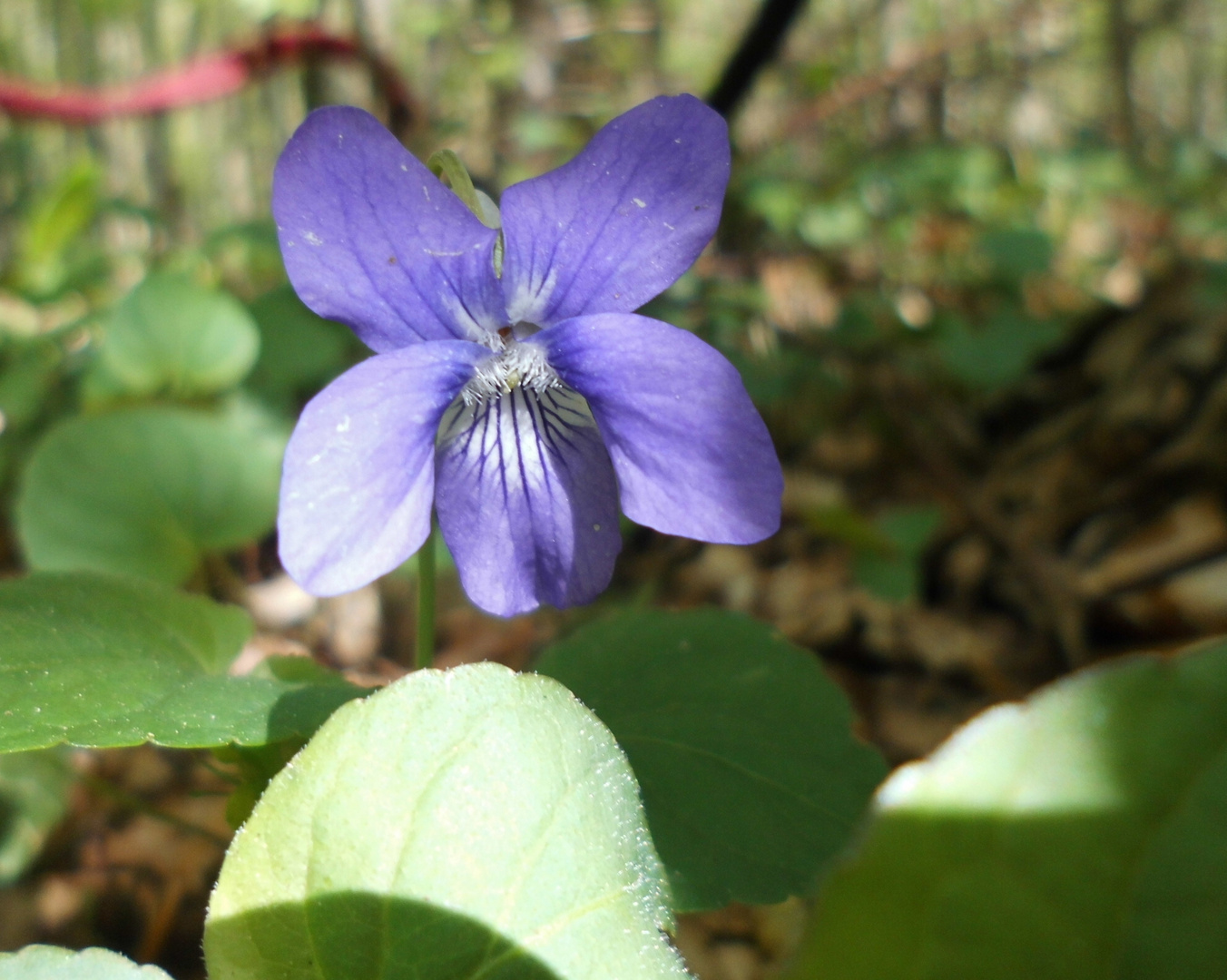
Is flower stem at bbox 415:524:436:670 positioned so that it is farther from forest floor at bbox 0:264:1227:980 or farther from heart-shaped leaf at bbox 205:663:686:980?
forest floor at bbox 0:264:1227:980

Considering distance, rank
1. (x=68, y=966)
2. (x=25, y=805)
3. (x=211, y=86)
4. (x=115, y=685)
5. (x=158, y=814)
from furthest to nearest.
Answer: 1. (x=211, y=86)
2. (x=25, y=805)
3. (x=158, y=814)
4. (x=115, y=685)
5. (x=68, y=966)

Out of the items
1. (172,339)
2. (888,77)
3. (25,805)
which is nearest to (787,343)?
(888,77)

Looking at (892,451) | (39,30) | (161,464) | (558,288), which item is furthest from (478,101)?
(558,288)

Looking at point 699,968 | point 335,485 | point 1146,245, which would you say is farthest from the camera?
point 1146,245

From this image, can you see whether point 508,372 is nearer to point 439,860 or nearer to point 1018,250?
point 439,860

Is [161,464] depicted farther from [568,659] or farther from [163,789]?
[568,659]

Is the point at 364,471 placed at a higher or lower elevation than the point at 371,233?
lower

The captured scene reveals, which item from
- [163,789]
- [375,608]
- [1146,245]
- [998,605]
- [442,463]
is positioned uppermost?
[442,463]

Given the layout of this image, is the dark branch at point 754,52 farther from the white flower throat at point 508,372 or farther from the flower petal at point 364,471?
the flower petal at point 364,471
